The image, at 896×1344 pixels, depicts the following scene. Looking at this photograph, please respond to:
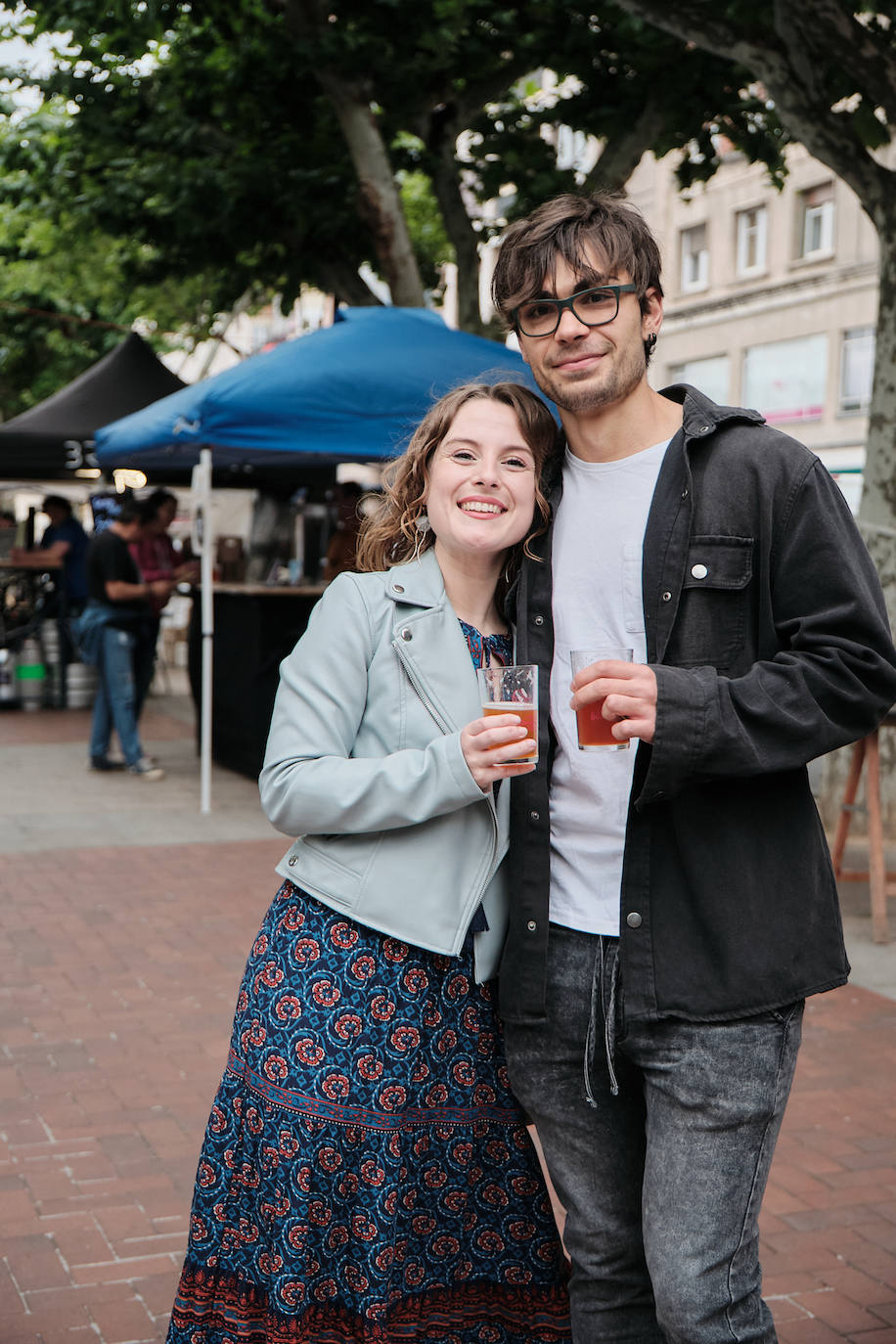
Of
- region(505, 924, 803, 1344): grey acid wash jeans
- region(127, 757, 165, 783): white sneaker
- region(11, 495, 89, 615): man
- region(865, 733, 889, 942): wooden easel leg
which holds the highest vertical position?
region(11, 495, 89, 615): man

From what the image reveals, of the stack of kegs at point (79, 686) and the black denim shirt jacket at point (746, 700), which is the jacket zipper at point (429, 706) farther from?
the stack of kegs at point (79, 686)

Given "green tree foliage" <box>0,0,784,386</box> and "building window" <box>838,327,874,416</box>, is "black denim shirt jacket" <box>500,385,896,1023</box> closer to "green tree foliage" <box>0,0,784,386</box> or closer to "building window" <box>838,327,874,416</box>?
"green tree foliage" <box>0,0,784,386</box>

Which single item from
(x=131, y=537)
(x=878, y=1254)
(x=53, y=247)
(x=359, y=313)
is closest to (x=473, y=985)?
(x=878, y=1254)

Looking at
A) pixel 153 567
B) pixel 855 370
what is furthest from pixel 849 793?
pixel 855 370

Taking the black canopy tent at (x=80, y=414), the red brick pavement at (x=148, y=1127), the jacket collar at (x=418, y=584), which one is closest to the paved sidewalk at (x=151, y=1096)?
the red brick pavement at (x=148, y=1127)

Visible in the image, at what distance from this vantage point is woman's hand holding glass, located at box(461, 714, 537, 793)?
2.08m

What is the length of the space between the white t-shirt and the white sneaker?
28.9 ft

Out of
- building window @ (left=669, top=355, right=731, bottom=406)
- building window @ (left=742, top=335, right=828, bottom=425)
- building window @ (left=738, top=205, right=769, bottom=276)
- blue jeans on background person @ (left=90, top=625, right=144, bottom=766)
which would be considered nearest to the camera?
blue jeans on background person @ (left=90, top=625, right=144, bottom=766)

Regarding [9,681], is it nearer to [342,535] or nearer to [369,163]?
[342,535]

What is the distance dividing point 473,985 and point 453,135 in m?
11.4

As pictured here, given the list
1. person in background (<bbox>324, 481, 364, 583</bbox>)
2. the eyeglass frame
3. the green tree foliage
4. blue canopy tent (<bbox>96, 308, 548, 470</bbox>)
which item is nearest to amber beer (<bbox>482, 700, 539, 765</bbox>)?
the eyeglass frame

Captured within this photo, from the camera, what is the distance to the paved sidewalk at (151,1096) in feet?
11.2

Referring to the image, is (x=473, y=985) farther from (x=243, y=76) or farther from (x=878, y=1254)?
(x=243, y=76)

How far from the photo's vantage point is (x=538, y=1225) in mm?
2541
